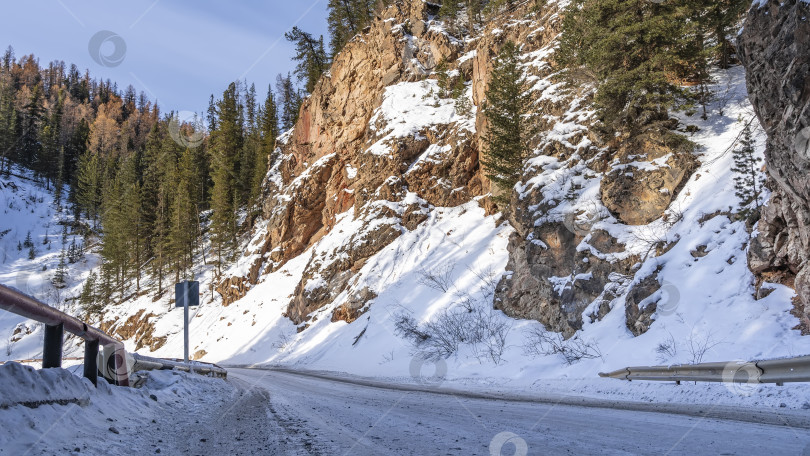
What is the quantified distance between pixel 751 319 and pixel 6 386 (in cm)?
1132

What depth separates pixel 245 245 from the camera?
4831cm

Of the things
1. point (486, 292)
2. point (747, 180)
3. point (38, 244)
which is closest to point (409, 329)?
point (486, 292)

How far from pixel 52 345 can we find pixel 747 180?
1517 centimetres

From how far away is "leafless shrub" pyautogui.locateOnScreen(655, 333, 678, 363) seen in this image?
9367 millimetres

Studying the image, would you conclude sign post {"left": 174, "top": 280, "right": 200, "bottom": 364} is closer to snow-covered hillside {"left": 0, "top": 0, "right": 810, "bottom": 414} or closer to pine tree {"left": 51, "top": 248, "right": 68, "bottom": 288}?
snow-covered hillside {"left": 0, "top": 0, "right": 810, "bottom": 414}

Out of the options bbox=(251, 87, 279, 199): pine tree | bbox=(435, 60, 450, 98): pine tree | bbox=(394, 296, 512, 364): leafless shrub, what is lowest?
bbox=(394, 296, 512, 364): leafless shrub

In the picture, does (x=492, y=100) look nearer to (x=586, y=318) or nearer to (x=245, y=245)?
(x=586, y=318)

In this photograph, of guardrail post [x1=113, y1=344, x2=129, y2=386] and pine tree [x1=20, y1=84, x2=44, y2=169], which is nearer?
guardrail post [x1=113, y1=344, x2=129, y2=386]

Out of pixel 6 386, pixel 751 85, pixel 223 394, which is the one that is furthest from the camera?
pixel 751 85

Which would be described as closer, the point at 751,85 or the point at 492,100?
the point at 751,85

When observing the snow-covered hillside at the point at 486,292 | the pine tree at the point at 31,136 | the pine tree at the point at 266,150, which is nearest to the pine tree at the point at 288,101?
the pine tree at the point at 266,150

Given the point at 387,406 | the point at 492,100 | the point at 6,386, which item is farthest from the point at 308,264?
the point at 6,386

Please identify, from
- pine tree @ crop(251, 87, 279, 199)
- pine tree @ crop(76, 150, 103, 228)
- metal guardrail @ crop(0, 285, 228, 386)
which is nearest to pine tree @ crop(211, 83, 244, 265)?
pine tree @ crop(251, 87, 279, 199)

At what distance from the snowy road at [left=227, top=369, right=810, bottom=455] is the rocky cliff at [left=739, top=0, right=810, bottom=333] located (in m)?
5.32
